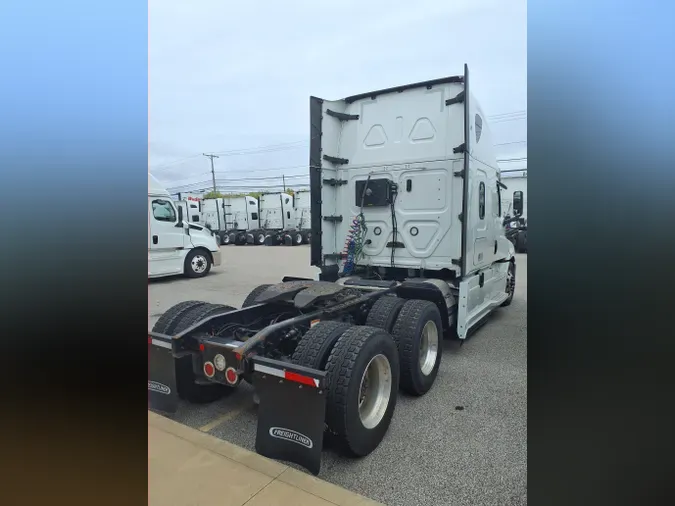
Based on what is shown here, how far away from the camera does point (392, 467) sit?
9.78ft

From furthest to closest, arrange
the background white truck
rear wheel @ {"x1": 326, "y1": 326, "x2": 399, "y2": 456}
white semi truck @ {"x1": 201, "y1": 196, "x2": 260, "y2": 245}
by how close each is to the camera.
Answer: white semi truck @ {"x1": 201, "y1": 196, "x2": 260, "y2": 245}
the background white truck
rear wheel @ {"x1": 326, "y1": 326, "x2": 399, "y2": 456}

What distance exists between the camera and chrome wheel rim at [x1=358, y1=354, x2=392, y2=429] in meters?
3.37

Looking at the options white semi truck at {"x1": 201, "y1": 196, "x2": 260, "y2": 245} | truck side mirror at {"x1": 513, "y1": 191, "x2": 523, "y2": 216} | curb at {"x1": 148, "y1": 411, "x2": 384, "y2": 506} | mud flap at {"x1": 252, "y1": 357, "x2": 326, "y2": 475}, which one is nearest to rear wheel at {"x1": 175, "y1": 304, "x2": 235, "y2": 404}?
curb at {"x1": 148, "y1": 411, "x2": 384, "y2": 506}

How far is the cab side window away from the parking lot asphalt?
955 cm

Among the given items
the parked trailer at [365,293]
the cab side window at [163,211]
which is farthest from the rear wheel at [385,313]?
the cab side window at [163,211]

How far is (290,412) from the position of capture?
2828 millimetres

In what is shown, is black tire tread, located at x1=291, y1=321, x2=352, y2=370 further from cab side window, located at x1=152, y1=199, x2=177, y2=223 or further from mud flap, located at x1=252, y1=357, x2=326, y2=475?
cab side window, located at x1=152, y1=199, x2=177, y2=223

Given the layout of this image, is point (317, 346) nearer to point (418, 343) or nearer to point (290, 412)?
point (290, 412)

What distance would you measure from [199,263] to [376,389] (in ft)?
38.4

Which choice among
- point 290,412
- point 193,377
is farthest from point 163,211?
point 290,412
